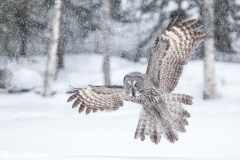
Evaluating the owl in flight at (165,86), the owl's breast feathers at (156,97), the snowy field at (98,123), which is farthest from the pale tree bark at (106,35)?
the owl's breast feathers at (156,97)

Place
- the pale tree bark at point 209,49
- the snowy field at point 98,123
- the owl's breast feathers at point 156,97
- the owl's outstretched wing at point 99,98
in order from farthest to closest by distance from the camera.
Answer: the pale tree bark at point 209,49 → the snowy field at point 98,123 → the owl's outstretched wing at point 99,98 → the owl's breast feathers at point 156,97

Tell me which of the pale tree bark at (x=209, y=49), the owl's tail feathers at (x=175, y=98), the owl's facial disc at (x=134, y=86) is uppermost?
the pale tree bark at (x=209, y=49)

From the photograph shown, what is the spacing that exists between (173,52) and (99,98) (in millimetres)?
877

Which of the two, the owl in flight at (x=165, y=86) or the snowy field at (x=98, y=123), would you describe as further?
the snowy field at (x=98, y=123)

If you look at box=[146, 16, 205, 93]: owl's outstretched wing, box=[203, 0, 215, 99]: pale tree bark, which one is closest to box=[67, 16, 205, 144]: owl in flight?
box=[146, 16, 205, 93]: owl's outstretched wing

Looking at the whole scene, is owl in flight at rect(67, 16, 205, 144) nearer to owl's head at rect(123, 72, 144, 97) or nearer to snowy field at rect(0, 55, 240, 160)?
owl's head at rect(123, 72, 144, 97)

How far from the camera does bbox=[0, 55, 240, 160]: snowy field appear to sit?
4.44 metres

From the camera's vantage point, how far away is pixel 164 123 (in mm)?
4043

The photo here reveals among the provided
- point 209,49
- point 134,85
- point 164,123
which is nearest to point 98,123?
point 209,49

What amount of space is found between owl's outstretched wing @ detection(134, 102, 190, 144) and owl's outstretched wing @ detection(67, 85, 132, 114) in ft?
0.98

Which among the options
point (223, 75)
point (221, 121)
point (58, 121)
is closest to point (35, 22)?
point (58, 121)

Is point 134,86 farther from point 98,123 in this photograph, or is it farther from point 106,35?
point 106,35

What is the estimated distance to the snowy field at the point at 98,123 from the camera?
4.44 metres

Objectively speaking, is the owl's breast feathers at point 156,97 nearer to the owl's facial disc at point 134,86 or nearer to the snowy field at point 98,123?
the owl's facial disc at point 134,86
